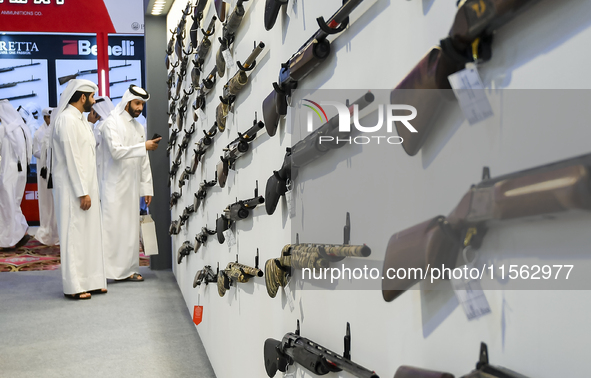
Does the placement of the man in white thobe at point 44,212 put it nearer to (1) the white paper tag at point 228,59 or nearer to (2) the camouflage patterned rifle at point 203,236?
(2) the camouflage patterned rifle at point 203,236

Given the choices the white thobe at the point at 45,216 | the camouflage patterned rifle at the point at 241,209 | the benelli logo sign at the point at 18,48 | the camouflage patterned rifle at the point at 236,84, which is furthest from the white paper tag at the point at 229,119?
the benelli logo sign at the point at 18,48

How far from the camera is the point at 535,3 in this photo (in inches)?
22.6

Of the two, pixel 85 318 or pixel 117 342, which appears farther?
pixel 85 318

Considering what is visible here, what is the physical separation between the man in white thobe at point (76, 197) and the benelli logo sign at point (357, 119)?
398cm

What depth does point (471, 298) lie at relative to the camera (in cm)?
69

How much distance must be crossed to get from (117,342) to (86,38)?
8355mm

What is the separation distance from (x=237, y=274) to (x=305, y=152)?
885 mm

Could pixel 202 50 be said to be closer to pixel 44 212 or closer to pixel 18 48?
pixel 44 212

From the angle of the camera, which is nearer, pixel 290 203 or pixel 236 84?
pixel 290 203

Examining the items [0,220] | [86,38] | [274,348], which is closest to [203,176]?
[274,348]

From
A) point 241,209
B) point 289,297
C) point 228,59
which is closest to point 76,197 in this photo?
point 228,59

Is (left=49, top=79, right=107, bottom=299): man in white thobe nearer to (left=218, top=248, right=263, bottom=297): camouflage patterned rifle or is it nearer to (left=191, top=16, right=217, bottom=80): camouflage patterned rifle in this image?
(left=191, top=16, right=217, bottom=80): camouflage patterned rifle

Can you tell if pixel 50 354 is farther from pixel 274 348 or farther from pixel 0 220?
pixel 0 220

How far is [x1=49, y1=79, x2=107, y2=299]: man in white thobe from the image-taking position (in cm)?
473
